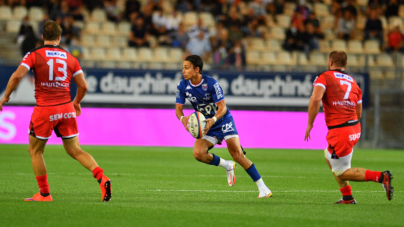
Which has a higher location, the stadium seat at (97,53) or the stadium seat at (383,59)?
the stadium seat at (97,53)

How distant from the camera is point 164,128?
20500 mm

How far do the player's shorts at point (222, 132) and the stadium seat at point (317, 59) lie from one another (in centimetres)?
1533

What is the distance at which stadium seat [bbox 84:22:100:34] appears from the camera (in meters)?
22.5

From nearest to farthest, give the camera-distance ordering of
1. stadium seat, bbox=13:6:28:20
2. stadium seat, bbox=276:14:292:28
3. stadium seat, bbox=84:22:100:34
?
stadium seat, bbox=13:6:28:20
stadium seat, bbox=84:22:100:34
stadium seat, bbox=276:14:292:28

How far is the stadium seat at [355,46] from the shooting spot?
25.4m

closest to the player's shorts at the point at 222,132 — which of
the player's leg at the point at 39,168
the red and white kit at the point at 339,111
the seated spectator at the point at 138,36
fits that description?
the red and white kit at the point at 339,111

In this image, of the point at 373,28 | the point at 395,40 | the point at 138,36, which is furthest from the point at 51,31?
the point at 373,28

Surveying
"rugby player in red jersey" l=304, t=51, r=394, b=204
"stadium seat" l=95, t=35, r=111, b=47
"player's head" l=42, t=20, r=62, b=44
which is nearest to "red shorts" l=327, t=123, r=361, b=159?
"rugby player in red jersey" l=304, t=51, r=394, b=204

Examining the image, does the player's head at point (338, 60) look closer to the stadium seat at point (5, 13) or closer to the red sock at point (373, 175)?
the red sock at point (373, 175)

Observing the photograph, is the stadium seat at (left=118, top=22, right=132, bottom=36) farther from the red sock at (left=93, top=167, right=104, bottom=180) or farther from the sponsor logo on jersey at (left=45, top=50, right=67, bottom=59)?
the red sock at (left=93, top=167, right=104, bottom=180)

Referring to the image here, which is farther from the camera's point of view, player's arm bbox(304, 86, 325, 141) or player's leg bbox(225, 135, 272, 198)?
player's leg bbox(225, 135, 272, 198)

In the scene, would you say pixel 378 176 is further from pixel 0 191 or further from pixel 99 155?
pixel 99 155

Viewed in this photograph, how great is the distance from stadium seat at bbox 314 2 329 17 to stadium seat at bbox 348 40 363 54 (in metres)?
1.98

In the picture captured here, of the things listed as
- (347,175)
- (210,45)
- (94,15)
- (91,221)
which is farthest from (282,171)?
(94,15)
